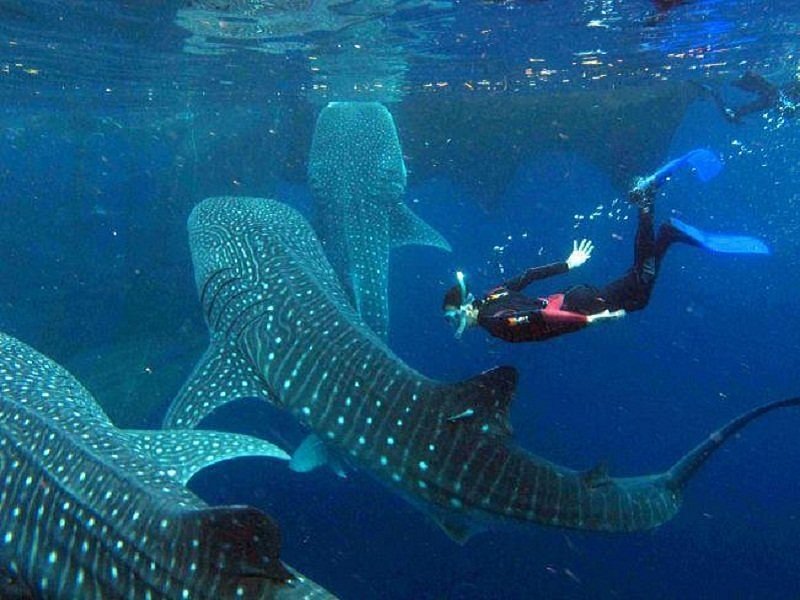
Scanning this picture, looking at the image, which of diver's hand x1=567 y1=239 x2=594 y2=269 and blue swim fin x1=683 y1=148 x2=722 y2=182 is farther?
blue swim fin x1=683 y1=148 x2=722 y2=182

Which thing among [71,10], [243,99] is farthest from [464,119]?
[71,10]

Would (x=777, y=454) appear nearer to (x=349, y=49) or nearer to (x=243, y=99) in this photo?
(x=349, y=49)

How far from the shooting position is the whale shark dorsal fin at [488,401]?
16.0 feet

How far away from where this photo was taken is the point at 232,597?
3.30m

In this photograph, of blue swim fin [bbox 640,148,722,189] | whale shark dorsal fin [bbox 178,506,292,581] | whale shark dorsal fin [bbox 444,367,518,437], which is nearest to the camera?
whale shark dorsal fin [bbox 178,506,292,581]

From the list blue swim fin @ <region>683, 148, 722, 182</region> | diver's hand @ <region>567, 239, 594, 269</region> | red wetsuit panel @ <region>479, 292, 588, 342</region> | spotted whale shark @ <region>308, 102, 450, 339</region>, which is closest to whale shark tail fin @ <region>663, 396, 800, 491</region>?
red wetsuit panel @ <region>479, 292, 588, 342</region>

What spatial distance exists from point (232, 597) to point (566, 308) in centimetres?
372

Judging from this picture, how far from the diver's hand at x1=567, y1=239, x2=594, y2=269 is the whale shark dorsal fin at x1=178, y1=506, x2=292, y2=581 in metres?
3.95

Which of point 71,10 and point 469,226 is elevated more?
point 71,10

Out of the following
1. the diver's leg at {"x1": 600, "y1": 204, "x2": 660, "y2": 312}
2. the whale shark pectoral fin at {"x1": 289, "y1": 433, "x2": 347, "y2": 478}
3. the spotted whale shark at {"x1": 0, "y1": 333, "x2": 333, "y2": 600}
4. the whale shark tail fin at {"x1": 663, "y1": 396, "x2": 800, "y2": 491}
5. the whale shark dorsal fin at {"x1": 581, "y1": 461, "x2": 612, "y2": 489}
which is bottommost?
the whale shark pectoral fin at {"x1": 289, "y1": 433, "x2": 347, "y2": 478}

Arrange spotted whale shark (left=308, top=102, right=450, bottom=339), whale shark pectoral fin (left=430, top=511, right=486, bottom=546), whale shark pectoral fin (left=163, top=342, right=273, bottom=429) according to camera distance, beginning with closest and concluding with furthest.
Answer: whale shark pectoral fin (left=430, top=511, right=486, bottom=546) < whale shark pectoral fin (left=163, top=342, right=273, bottom=429) < spotted whale shark (left=308, top=102, right=450, bottom=339)

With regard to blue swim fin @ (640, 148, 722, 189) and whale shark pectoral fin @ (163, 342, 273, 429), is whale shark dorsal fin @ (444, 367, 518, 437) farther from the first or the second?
blue swim fin @ (640, 148, 722, 189)

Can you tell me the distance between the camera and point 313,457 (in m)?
6.48

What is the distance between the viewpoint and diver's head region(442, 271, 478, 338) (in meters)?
5.45
